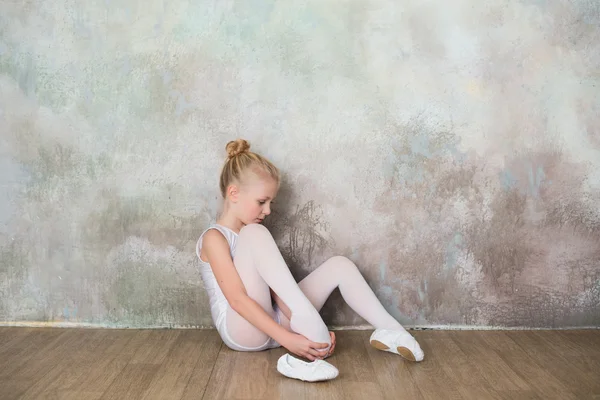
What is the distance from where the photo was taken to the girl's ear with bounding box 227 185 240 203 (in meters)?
2.49

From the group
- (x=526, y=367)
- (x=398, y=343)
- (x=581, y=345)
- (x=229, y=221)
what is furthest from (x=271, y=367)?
(x=581, y=345)

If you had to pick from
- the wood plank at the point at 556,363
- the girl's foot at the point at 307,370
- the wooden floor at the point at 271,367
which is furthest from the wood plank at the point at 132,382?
the wood plank at the point at 556,363

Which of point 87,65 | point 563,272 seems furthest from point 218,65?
point 563,272

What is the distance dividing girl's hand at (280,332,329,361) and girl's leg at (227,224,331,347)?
3 centimetres

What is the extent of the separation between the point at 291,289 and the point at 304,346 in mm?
194

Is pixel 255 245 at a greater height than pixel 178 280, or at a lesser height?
greater

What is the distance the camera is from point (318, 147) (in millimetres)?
2684

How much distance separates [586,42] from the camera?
8.73ft

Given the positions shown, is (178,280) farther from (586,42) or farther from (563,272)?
(586,42)

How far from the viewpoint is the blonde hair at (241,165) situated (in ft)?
8.10

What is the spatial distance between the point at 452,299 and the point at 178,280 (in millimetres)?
1109

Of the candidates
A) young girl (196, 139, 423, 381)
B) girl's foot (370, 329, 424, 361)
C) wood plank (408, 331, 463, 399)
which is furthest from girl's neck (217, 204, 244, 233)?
wood plank (408, 331, 463, 399)

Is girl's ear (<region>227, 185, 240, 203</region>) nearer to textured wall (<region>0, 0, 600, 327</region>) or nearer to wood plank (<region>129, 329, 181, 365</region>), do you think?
textured wall (<region>0, 0, 600, 327</region>)

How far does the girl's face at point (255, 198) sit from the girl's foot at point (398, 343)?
23.7 inches
